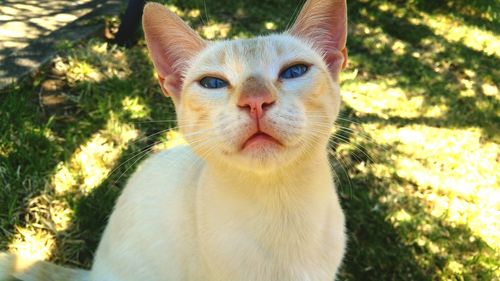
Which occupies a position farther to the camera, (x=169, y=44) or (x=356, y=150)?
(x=356, y=150)

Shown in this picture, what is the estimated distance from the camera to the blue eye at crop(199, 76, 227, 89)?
1806 millimetres

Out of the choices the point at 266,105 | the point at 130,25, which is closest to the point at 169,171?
the point at 266,105

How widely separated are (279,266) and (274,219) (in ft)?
0.60

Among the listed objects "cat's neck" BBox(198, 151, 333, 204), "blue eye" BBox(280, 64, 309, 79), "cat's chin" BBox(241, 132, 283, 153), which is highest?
"blue eye" BBox(280, 64, 309, 79)

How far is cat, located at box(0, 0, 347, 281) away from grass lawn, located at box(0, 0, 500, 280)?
0.78 meters

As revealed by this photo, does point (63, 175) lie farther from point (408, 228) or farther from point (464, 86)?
point (464, 86)

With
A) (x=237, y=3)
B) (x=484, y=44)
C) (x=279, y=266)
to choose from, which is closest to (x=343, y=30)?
(x=279, y=266)

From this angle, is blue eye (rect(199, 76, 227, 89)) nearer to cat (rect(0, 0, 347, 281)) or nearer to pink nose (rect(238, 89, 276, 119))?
cat (rect(0, 0, 347, 281))

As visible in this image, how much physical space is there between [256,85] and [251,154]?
0.76 ft

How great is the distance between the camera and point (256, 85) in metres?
1.61

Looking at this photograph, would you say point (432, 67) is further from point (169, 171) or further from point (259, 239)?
point (259, 239)

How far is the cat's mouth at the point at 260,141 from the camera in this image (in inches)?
63.2

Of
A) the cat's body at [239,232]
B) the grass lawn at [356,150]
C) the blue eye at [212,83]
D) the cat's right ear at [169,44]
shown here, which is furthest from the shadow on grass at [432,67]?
the blue eye at [212,83]

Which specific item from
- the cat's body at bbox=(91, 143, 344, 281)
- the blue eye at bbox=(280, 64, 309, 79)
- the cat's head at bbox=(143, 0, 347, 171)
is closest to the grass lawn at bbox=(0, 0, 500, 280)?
the cat's body at bbox=(91, 143, 344, 281)
